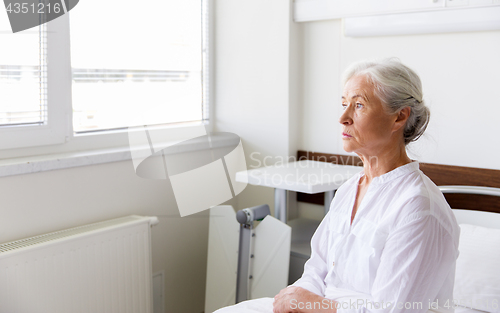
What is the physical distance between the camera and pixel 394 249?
4.04 ft

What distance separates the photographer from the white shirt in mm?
1198

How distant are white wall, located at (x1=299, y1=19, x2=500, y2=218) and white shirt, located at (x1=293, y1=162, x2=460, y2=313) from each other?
0.71 metres

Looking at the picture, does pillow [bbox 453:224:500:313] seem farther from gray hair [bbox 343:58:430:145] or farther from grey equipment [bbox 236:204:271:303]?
grey equipment [bbox 236:204:271:303]

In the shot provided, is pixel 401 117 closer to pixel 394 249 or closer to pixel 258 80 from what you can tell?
pixel 394 249

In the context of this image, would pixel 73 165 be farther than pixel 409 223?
Yes

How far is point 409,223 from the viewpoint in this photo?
123 cm

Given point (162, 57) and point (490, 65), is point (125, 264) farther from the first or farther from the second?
point (490, 65)

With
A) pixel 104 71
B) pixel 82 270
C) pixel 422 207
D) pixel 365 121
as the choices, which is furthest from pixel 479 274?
pixel 104 71

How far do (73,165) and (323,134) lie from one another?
1.29 metres

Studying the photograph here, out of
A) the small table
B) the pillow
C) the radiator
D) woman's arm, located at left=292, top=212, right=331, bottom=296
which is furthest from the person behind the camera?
the small table

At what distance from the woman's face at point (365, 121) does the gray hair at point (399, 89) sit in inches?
0.8

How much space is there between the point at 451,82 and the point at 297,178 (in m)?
0.82

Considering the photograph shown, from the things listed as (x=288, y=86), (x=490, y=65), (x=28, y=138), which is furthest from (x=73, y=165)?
(x=490, y=65)

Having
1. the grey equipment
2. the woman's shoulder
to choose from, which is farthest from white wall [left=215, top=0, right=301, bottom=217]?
the woman's shoulder
